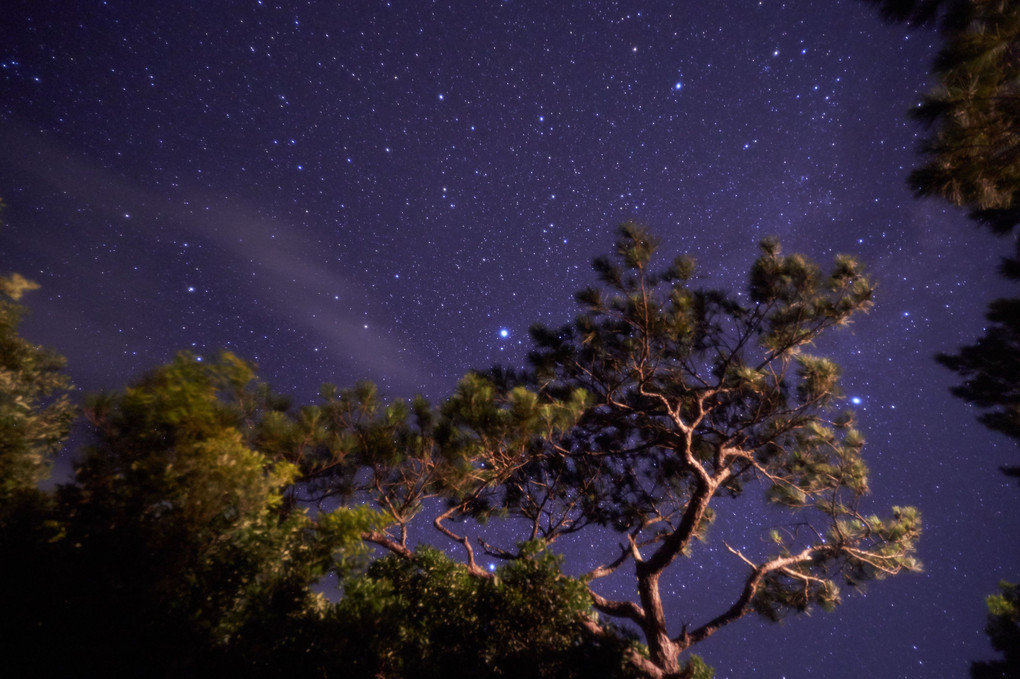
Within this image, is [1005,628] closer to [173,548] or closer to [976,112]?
[976,112]

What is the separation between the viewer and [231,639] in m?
3.07

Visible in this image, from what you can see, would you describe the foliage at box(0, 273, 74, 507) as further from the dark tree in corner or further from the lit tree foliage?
the lit tree foliage

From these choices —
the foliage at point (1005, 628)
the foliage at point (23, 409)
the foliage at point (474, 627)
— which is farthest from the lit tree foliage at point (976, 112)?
the foliage at point (1005, 628)

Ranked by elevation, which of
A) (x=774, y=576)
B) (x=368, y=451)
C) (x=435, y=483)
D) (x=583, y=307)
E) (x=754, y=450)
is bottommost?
(x=774, y=576)

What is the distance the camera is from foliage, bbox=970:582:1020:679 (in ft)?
28.2

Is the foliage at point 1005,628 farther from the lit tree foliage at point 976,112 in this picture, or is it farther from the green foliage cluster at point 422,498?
the lit tree foliage at point 976,112

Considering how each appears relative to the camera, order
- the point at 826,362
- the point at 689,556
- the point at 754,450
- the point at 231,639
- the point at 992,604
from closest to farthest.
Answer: the point at 231,639
the point at 826,362
the point at 689,556
the point at 754,450
the point at 992,604

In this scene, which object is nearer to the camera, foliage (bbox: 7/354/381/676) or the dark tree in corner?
foliage (bbox: 7/354/381/676)

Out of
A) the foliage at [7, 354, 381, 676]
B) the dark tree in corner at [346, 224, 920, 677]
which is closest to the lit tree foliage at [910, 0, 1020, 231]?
the dark tree in corner at [346, 224, 920, 677]

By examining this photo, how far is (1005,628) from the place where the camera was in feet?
28.9

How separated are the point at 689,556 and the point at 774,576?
159 cm

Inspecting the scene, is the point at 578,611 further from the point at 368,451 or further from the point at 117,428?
the point at 117,428

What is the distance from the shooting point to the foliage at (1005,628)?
28.2 feet

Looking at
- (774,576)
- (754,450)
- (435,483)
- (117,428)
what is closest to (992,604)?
(774,576)
